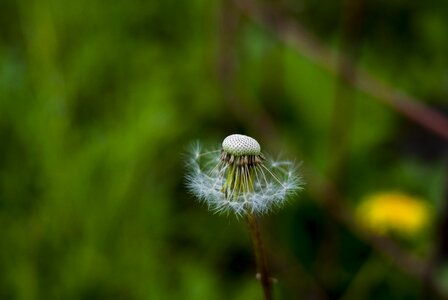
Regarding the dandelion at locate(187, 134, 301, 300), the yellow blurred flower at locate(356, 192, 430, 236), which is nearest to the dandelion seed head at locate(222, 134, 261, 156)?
the dandelion at locate(187, 134, 301, 300)

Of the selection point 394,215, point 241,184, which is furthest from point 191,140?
point 241,184

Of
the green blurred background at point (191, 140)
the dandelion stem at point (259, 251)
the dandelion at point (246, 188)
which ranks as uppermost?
the green blurred background at point (191, 140)

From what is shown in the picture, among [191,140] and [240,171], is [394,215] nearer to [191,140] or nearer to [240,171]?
[191,140]

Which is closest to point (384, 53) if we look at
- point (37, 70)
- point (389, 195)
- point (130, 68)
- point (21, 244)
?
point (389, 195)

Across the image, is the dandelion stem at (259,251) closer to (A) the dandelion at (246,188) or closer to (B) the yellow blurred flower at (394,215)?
(A) the dandelion at (246,188)

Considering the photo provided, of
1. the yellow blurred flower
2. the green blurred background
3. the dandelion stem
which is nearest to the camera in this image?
the dandelion stem

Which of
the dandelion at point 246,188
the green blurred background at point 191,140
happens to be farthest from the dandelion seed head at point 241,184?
the green blurred background at point 191,140

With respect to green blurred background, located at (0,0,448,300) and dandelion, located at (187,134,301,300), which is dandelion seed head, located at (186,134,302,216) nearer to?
dandelion, located at (187,134,301,300)
